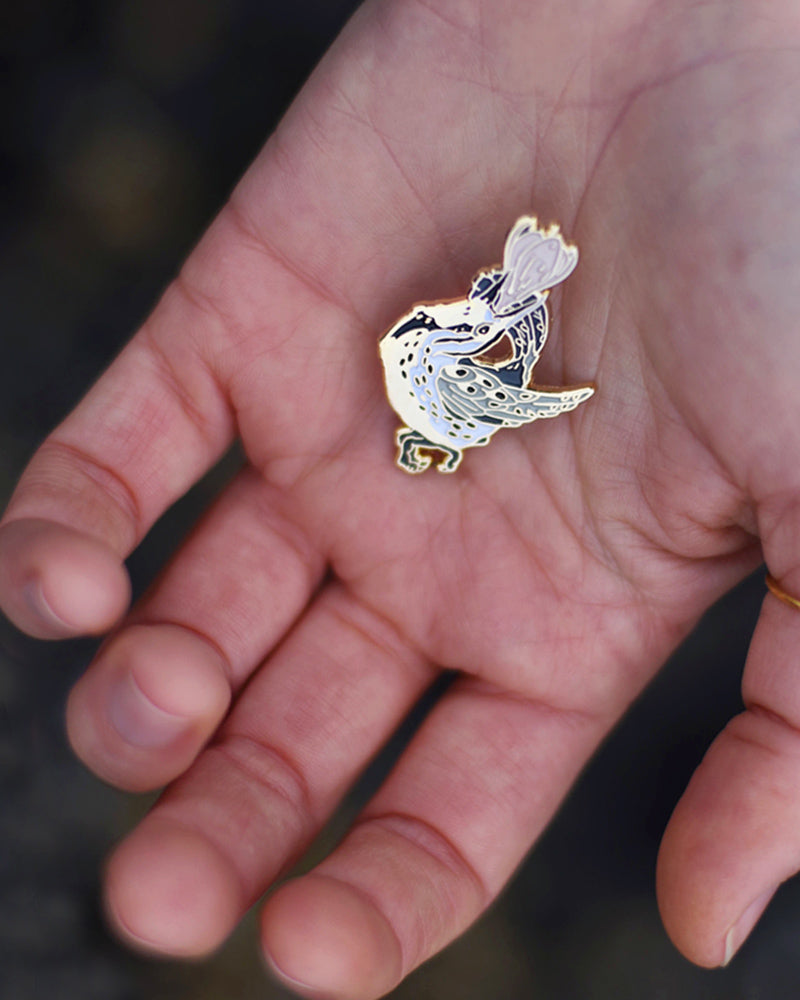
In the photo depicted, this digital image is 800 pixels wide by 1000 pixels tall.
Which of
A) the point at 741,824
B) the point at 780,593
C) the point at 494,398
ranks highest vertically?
the point at 494,398

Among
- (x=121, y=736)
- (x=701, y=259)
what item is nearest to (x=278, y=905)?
(x=121, y=736)

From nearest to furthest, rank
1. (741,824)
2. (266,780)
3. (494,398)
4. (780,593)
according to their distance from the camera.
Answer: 1. (741,824)
2. (780,593)
3. (266,780)
4. (494,398)

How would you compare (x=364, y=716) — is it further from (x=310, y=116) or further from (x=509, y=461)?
(x=310, y=116)

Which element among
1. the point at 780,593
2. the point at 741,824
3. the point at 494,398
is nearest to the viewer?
the point at 741,824

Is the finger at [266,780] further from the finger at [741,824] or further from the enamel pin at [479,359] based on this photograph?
the finger at [741,824]

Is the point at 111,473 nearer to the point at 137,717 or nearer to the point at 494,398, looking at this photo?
the point at 137,717

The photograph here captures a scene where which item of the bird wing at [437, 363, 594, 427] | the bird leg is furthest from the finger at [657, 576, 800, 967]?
the bird leg

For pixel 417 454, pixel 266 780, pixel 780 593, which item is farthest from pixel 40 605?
pixel 780 593

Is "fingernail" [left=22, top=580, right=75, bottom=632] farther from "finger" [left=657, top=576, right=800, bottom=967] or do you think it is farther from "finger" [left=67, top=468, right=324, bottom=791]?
"finger" [left=657, top=576, right=800, bottom=967]
